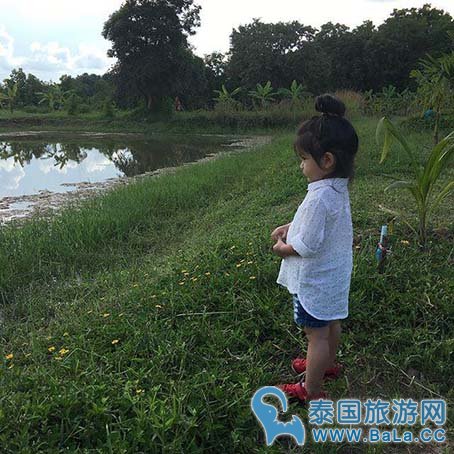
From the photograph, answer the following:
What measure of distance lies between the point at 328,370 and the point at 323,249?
0.67 meters

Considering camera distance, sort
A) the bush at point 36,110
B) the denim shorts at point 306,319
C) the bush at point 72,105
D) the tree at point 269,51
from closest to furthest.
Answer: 1. the denim shorts at point 306,319
2. the tree at point 269,51
3. the bush at point 72,105
4. the bush at point 36,110

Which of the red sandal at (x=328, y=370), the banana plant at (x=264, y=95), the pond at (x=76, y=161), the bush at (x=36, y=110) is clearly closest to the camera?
the red sandal at (x=328, y=370)

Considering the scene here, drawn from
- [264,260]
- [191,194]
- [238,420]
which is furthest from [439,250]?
[191,194]

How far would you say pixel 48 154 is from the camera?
17.0 m

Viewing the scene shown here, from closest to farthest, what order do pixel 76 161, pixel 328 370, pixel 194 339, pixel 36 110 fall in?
pixel 328 370 → pixel 194 339 → pixel 76 161 → pixel 36 110

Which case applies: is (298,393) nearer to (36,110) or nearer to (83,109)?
(83,109)

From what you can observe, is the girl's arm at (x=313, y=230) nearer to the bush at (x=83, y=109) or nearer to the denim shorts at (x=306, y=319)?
the denim shorts at (x=306, y=319)

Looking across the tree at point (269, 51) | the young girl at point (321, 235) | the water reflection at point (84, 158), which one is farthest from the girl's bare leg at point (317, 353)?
the tree at point (269, 51)

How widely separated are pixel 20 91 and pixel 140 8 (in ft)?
59.9

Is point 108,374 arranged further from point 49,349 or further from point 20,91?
point 20,91

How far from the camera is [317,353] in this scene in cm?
180

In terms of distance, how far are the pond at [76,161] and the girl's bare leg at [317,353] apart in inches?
227

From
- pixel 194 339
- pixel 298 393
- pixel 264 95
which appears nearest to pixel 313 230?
pixel 298 393

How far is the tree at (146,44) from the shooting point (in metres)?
26.2
